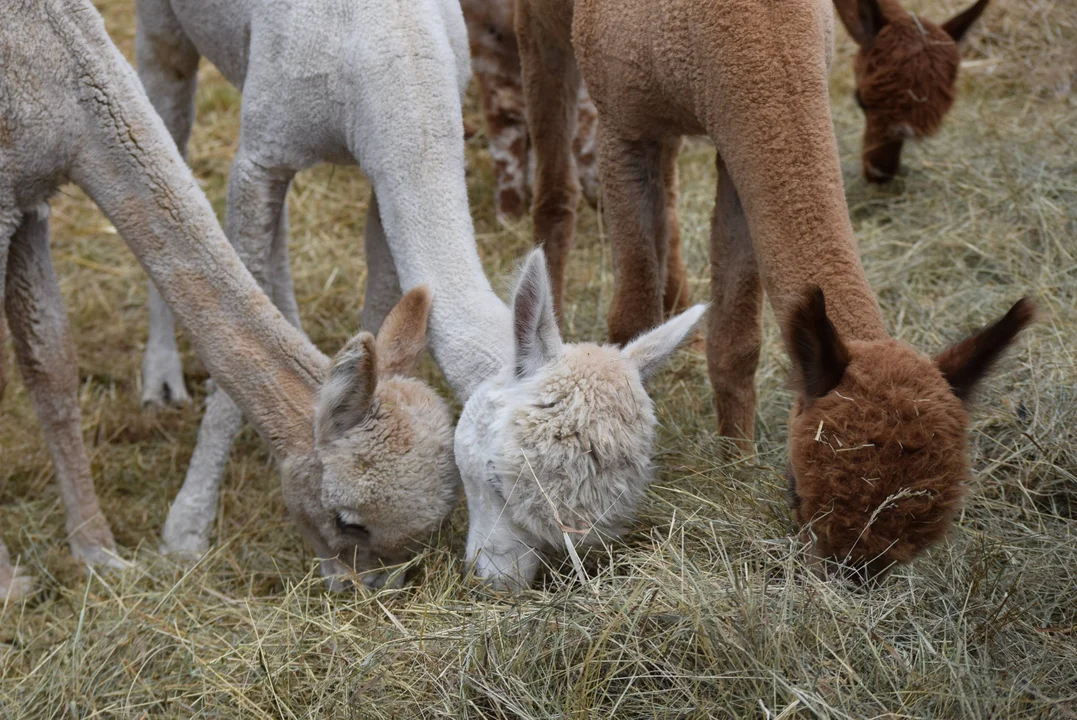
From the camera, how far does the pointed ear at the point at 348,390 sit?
3031 millimetres

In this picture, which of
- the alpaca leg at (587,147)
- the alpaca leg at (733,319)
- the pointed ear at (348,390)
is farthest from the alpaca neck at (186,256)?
the alpaca leg at (587,147)

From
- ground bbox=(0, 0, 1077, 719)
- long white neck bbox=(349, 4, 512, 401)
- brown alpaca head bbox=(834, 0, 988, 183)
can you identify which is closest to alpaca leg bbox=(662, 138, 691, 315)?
ground bbox=(0, 0, 1077, 719)

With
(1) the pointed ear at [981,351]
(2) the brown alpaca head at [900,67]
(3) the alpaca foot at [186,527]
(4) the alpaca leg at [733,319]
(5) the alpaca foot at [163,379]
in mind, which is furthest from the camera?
(2) the brown alpaca head at [900,67]

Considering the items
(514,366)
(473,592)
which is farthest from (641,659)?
(514,366)

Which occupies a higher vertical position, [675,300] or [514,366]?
[514,366]

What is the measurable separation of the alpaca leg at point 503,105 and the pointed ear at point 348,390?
11.4ft

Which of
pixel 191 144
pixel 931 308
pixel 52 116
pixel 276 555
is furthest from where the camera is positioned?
pixel 191 144

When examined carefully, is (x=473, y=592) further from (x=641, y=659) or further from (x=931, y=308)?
(x=931, y=308)

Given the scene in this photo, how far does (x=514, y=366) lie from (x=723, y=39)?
1103 mm

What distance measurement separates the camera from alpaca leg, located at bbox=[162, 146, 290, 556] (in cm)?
402

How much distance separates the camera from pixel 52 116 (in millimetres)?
3350

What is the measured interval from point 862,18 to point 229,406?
12.8 ft

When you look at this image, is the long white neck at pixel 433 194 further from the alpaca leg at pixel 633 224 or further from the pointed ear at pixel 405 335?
the alpaca leg at pixel 633 224

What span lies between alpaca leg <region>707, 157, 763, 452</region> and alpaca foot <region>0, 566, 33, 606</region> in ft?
8.28
